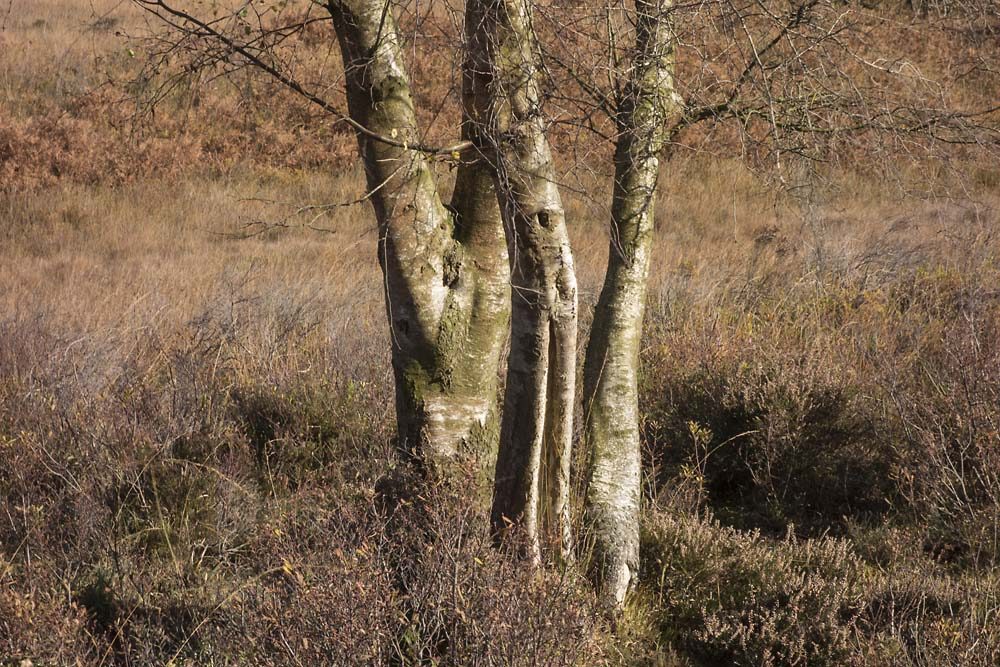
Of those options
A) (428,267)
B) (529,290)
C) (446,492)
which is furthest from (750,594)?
(428,267)

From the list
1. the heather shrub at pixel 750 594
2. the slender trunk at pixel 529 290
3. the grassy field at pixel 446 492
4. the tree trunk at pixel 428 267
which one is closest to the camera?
the grassy field at pixel 446 492

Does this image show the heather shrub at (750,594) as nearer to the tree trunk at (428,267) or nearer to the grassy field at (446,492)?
the grassy field at (446,492)

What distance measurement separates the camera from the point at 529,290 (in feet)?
10.2

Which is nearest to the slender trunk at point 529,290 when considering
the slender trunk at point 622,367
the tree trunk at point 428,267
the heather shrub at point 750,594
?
the tree trunk at point 428,267

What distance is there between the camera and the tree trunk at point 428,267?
3.08m

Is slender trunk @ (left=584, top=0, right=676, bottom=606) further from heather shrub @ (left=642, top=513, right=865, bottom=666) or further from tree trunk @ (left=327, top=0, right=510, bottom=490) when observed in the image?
tree trunk @ (left=327, top=0, right=510, bottom=490)

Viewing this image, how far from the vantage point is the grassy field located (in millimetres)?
2750

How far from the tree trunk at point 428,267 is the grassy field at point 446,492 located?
11.9 inches

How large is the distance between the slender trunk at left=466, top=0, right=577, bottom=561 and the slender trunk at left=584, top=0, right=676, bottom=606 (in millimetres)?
277

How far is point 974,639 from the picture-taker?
292 centimetres

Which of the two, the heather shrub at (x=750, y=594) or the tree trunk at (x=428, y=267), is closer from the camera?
the tree trunk at (x=428, y=267)

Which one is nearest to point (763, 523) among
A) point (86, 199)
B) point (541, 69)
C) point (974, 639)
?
point (974, 639)

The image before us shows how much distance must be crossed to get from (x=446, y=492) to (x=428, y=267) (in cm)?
79

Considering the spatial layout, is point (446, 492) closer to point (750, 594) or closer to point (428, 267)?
point (428, 267)
